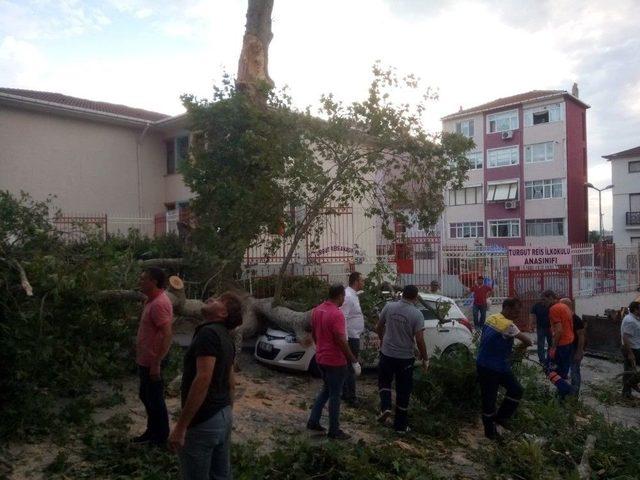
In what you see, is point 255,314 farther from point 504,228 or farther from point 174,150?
point 504,228

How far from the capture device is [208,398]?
390 centimetres

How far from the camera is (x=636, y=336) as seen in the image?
989cm

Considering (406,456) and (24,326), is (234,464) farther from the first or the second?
(24,326)

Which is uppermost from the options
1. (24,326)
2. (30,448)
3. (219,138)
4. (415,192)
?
(219,138)

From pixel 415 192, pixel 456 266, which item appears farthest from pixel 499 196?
pixel 415 192

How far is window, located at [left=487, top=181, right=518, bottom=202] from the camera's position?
45.9m

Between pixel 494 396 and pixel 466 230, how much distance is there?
42957mm

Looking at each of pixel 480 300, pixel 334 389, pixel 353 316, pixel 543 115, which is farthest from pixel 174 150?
pixel 543 115

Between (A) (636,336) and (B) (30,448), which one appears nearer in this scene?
(B) (30,448)

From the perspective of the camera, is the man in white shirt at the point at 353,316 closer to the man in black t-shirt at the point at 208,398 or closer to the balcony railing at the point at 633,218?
the man in black t-shirt at the point at 208,398

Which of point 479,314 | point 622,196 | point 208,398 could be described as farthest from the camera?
point 622,196

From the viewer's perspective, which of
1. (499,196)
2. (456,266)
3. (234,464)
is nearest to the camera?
(234,464)

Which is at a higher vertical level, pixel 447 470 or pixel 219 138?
pixel 219 138

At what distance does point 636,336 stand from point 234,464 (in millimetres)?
7330
